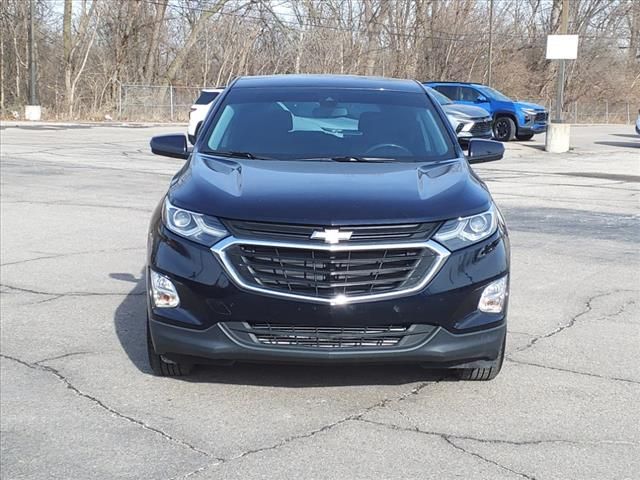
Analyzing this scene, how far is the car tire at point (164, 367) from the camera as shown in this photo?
5.03 m

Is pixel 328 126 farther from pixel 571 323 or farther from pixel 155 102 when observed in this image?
pixel 155 102

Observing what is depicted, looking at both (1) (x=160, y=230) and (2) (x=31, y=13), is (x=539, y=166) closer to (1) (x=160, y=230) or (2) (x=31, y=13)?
(1) (x=160, y=230)

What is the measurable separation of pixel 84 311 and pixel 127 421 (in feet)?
7.77

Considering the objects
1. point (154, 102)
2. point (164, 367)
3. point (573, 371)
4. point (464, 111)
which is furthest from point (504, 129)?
point (164, 367)

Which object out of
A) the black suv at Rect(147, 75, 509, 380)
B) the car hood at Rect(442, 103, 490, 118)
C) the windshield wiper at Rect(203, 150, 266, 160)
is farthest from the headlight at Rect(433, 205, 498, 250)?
the car hood at Rect(442, 103, 490, 118)

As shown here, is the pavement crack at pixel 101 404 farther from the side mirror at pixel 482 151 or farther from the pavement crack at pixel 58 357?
the side mirror at pixel 482 151

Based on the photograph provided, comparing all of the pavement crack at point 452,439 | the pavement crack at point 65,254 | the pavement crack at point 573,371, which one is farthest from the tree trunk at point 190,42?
the pavement crack at point 452,439

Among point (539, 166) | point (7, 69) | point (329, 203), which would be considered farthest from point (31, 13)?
point (329, 203)

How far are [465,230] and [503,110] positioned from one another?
2447 cm

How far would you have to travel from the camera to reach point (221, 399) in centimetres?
483

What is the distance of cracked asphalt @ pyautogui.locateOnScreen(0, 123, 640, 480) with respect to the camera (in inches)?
158

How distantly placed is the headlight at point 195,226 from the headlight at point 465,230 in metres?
1.10

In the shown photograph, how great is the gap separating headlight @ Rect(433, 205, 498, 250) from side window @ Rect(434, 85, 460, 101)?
80.9 feet

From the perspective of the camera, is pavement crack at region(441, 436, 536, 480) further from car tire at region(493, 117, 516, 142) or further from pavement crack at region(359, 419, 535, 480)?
car tire at region(493, 117, 516, 142)
